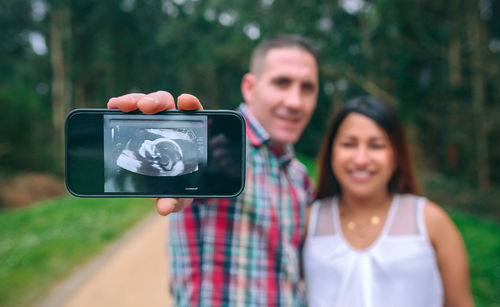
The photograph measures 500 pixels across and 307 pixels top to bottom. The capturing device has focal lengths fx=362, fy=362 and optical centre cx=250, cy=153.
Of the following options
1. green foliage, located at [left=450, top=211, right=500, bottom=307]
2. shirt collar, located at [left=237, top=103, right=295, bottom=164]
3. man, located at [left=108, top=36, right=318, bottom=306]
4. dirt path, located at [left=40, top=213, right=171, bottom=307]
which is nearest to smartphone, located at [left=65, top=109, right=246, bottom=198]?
man, located at [left=108, top=36, right=318, bottom=306]

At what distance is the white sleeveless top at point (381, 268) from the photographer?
6.40ft

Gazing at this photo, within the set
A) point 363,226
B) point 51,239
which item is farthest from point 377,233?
point 51,239

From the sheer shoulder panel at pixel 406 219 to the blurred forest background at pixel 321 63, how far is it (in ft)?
20.5

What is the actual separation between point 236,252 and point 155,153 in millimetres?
826

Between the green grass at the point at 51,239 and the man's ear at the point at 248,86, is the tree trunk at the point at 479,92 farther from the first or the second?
the green grass at the point at 51,239

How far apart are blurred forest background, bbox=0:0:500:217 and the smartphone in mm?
7230

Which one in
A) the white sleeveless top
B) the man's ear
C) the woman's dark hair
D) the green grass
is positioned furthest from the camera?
the green grass

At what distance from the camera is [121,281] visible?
15.8ft

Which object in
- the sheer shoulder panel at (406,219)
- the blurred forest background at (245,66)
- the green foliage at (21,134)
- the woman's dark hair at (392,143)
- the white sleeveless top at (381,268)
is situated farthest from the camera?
the green foliage at (21,134)

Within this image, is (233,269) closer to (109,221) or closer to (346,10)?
(109,221)

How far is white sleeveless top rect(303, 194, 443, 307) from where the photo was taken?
1.95 m

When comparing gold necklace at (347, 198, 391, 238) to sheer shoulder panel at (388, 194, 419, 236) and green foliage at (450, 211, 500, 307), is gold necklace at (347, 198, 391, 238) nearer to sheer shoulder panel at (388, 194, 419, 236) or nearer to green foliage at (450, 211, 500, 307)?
sheer shoulder panel at (388, 194, 419, 236)

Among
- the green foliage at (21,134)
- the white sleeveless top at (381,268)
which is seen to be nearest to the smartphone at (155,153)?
the white sleeveless top at (381,268)

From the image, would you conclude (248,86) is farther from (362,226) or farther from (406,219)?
(406,219)
